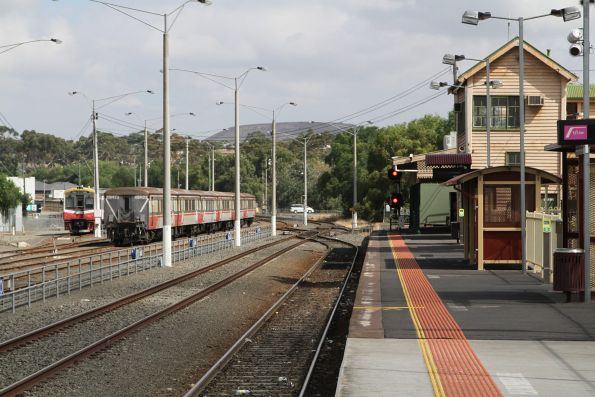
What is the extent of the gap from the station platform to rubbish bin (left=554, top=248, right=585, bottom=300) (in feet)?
1.11

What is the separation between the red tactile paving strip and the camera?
10086mm

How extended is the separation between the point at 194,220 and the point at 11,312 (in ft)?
121

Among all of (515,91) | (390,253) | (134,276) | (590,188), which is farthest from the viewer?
(515,91)

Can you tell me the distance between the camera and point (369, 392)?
9805 millimetres

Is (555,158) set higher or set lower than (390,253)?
higher

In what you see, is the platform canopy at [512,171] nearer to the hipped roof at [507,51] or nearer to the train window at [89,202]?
the hipped roof at [507,51]

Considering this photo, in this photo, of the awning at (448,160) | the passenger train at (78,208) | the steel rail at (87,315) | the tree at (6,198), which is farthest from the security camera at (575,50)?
the tree at (6,198)

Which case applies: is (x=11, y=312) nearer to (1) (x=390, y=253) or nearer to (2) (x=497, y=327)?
(2) (x=497, y=327)

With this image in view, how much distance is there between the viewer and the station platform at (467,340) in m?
10.2

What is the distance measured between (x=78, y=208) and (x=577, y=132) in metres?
44.6

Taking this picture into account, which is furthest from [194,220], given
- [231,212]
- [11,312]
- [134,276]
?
[11,312]

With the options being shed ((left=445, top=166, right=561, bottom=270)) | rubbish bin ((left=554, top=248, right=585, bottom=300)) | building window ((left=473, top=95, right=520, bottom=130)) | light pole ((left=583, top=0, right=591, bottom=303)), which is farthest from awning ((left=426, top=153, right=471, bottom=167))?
rubbish bin ((left=554, top=248, right=585, bottom=300))

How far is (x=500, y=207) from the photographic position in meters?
26.5

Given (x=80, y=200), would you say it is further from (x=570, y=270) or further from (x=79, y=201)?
(x=570, y=270)
